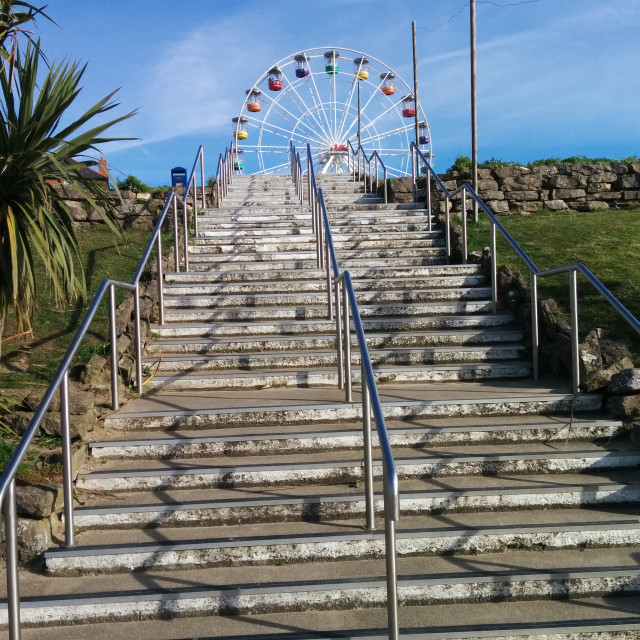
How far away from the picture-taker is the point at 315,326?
21.2ft

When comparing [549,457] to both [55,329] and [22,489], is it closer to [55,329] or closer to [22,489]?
[22,489]

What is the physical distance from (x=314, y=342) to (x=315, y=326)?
0.33 meters

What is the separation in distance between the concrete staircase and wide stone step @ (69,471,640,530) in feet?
0.03

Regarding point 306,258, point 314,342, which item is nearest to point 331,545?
point 314,342

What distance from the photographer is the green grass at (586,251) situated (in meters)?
6.66

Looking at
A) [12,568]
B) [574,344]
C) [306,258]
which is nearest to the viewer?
[12,568]

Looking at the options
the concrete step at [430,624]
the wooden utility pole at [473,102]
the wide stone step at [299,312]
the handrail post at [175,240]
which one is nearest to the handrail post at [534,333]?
Result: the wide stone step at [299,312]

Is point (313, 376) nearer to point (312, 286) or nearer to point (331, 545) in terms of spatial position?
point (312, 286)

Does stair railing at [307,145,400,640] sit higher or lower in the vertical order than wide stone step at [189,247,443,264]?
lower

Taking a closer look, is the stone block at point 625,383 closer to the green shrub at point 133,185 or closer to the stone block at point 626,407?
the stone block at point 626,407

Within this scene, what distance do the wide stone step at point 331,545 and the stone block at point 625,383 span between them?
129 centimetres

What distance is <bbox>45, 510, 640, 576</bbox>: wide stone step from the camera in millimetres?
3518

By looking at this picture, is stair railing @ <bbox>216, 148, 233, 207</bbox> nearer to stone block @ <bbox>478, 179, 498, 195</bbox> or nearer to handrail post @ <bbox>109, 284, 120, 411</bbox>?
stone block @ <bbox>478, 179, 498, 195</bbox>

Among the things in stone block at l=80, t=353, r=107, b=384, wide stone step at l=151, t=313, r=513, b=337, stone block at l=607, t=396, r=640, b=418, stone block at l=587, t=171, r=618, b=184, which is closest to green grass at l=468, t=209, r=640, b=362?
stone block at l=587, t=171, r=618, b=184
